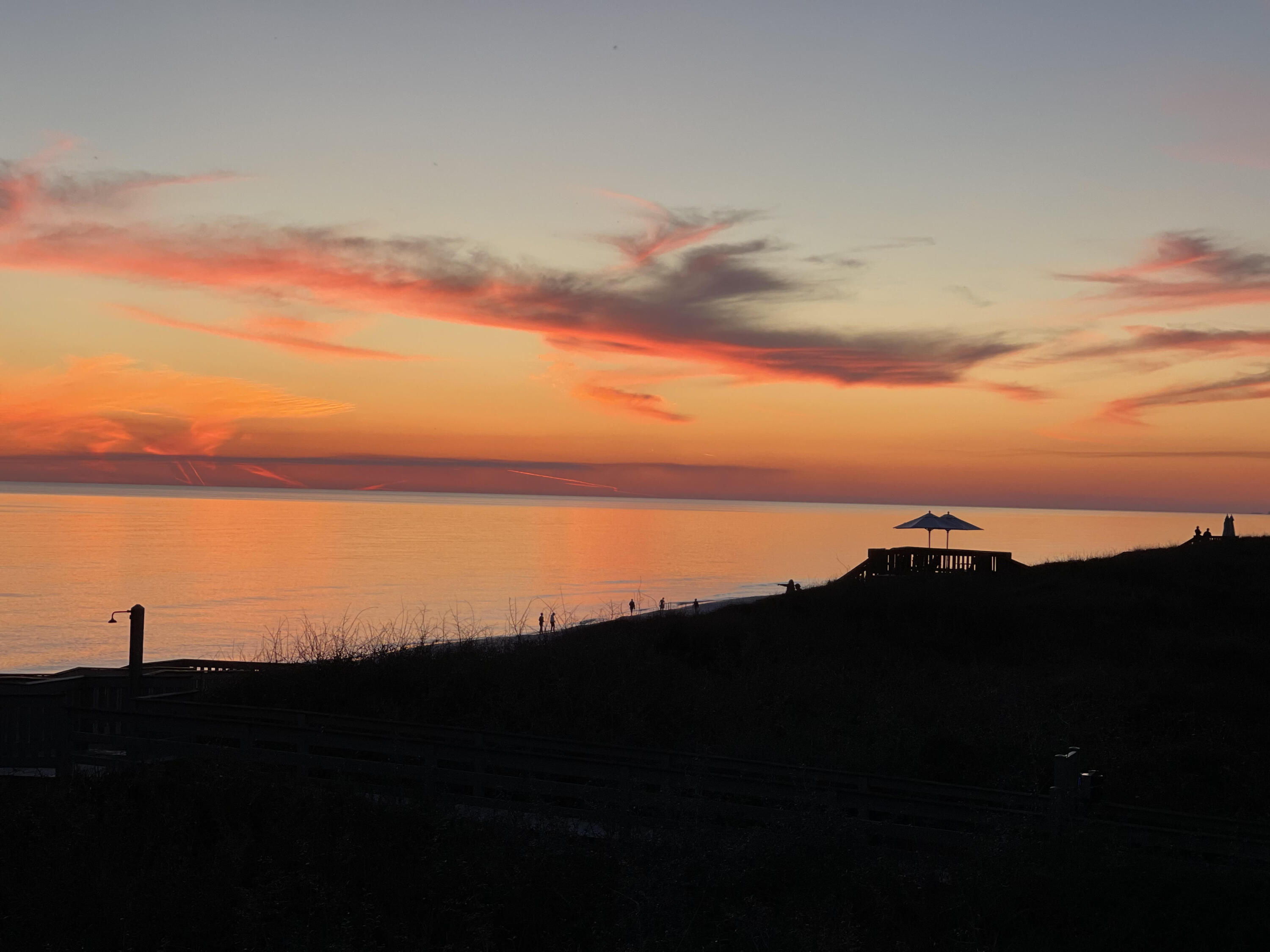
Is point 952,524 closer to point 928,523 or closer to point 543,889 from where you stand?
point 928,523

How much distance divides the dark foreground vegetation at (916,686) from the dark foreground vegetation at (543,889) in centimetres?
476

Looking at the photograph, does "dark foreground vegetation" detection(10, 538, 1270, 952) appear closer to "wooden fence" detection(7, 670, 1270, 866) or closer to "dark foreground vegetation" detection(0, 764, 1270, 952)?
"dark foreground vegetation" detection(0, 764, 1270, 952)

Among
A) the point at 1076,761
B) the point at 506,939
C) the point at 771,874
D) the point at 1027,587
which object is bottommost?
the point at 506,939

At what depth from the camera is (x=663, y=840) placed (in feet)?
37.8

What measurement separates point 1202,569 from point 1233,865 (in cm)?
2522

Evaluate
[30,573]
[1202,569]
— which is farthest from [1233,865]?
[30,573]

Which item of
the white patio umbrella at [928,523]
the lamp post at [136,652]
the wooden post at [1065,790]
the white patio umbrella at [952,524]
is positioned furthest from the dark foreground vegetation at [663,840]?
the white patio umbrella at [952,524]

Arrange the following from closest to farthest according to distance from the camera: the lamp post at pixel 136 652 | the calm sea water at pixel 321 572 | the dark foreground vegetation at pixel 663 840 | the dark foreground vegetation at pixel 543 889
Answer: the dark foreground vegetation at pixel 543 889, the dark foreground vegetation at pixel 663 840, the lamp post at pixel 136 652, the calm sea water at pixel 321 572

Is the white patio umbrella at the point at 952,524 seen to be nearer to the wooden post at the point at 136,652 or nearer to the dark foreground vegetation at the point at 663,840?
the dark foreground vegetation at the point at 663,840

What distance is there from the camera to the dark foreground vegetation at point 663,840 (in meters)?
10.2

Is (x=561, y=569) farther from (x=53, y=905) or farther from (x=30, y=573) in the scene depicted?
(x=53, y=905)

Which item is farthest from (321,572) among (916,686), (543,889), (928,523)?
(543,889)

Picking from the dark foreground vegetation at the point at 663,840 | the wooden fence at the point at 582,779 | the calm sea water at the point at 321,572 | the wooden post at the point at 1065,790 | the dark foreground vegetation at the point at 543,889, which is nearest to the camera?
the dark foreground vegetation at the point at 543,889

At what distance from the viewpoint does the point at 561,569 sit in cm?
10112
